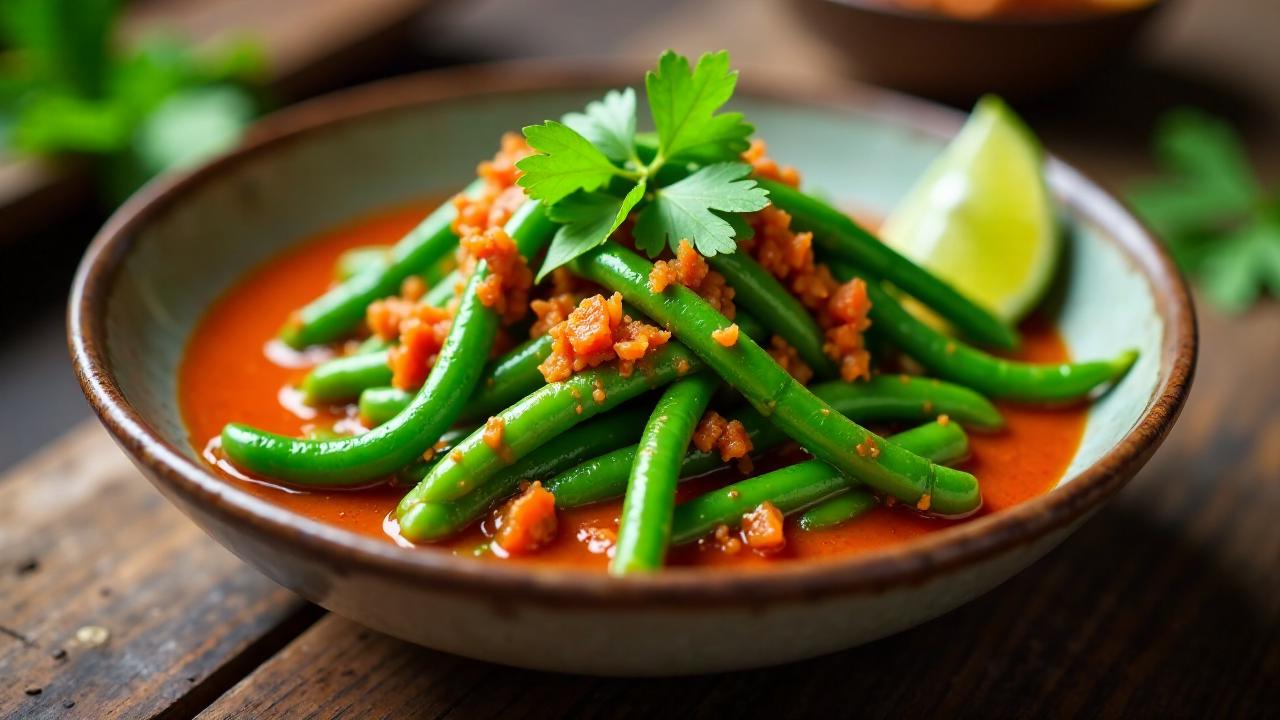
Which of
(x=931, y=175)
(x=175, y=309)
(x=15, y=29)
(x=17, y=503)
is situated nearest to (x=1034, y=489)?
(x=931, y=175)

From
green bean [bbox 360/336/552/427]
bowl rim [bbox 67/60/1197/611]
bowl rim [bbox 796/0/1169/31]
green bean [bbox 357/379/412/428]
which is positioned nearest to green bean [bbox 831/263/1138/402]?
bowl rim [bbox 67/60/1197/611]

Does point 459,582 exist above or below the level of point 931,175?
above

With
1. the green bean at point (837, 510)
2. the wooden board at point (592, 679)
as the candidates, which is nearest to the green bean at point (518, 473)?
the wooden board at point (592, 679)

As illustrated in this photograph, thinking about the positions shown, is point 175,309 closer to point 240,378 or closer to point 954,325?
point 240,378

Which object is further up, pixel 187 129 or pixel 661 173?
pixel 187 129

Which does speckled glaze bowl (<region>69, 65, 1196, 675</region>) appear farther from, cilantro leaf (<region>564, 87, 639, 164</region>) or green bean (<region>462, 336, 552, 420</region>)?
cilantro leaf (<region>564, 87, 639, 164</region>)

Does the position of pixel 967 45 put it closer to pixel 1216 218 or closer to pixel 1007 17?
pixel 1007 17

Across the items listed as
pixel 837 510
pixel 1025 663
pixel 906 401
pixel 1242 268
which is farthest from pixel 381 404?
pixel 1242 268
